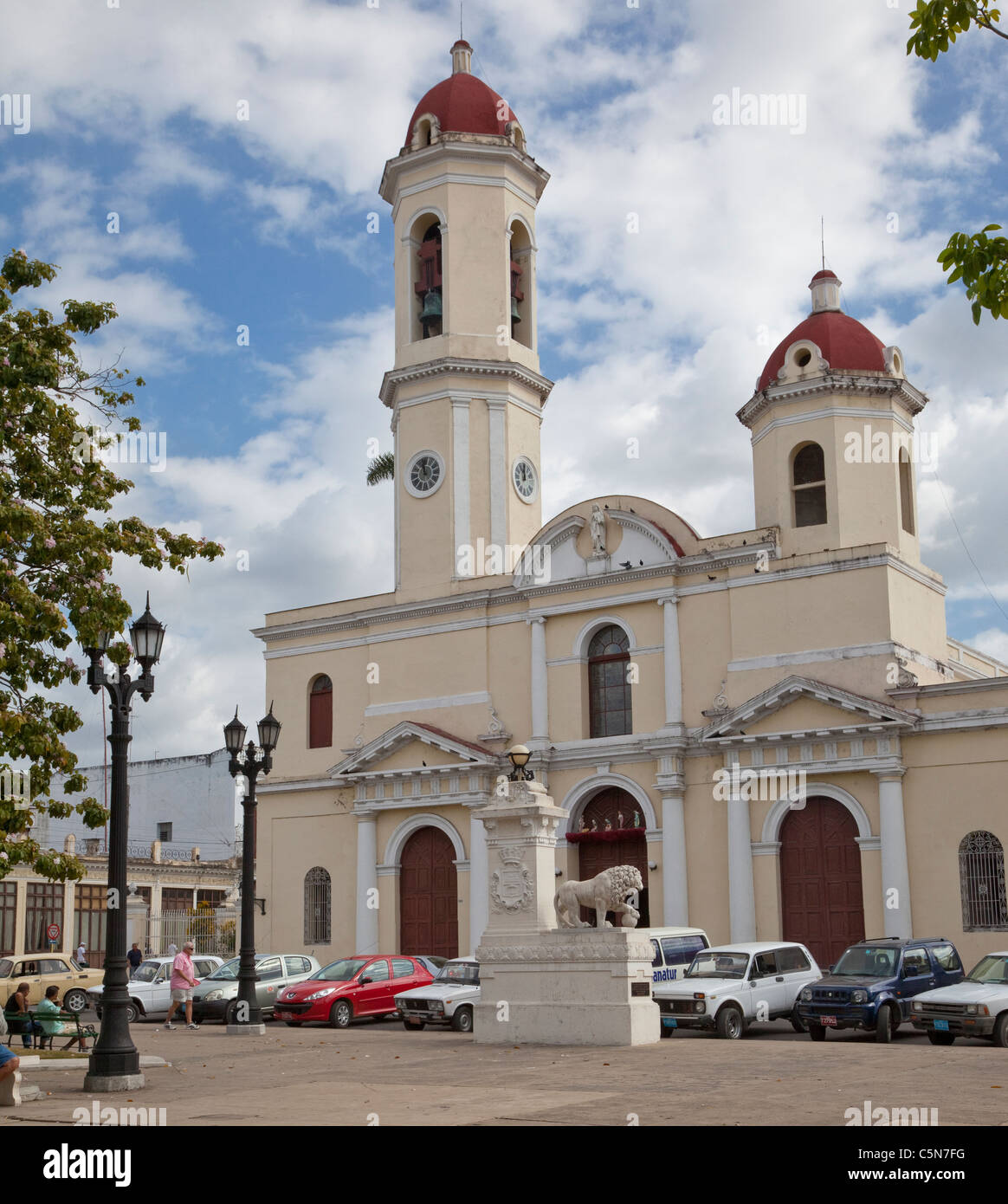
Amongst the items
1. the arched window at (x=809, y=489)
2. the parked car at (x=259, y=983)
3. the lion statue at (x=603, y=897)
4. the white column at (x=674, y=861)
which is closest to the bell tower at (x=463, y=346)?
the arched window at (x=809, y=489)

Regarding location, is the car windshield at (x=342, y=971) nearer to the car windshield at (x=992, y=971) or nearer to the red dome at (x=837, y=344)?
the car windshield at (x=992, y=971)

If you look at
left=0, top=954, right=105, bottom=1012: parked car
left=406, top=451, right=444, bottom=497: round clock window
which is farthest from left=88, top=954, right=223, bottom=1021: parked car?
left=406, top=451, right=444, bottom=497: round clock window

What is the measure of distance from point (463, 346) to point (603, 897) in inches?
715

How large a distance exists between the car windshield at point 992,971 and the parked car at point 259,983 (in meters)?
12.4

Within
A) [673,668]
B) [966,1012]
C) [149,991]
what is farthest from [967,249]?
[149,991]

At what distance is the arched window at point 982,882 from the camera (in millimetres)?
25000

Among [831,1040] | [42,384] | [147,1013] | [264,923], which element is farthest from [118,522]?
[264,923]

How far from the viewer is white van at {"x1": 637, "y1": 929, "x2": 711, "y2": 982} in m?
22.0

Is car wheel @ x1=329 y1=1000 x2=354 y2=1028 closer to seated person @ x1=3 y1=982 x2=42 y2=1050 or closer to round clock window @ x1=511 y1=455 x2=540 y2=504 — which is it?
seated person @ x1=3 y1=982 x2=42 y2=1050

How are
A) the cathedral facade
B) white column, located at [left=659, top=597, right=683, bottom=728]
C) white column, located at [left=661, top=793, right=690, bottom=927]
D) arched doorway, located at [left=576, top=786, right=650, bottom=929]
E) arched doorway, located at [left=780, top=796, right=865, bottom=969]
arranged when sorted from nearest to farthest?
the cathedral facade → arched doorway, located at [left=780, top=796, right=865, bottom=969] → white column, located at [left=661, top=793, right=690, bottom=927] → white column, located at [left=659, top=597, right=683, bottom=728] → arched doorway, located at [left=576, top=786, right=650, bottom=929]

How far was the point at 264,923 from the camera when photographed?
114ft

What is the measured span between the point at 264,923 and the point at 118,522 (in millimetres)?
20098

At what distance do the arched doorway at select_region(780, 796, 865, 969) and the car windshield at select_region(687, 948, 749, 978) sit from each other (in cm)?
652
